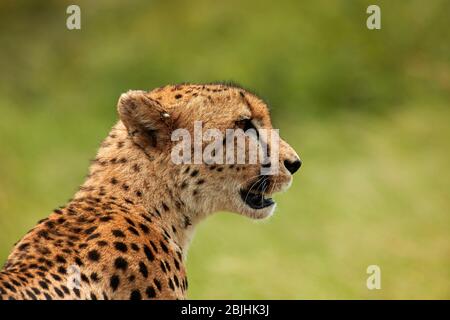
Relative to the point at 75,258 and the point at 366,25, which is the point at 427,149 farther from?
the point at 75,258

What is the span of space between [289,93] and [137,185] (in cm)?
594

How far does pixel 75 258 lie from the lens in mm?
3686

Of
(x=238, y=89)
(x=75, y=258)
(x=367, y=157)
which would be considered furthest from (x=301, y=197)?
(x=75, y=258)

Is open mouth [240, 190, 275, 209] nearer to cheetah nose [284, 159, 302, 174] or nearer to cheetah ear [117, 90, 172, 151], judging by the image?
cheetah nose [284, 159, 302, 174]

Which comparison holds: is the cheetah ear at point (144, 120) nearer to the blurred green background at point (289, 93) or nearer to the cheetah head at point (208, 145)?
the cheetah head at point (208, 145)

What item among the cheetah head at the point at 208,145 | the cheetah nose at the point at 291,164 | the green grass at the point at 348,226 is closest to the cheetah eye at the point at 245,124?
the cheetah head at the point at 208,145

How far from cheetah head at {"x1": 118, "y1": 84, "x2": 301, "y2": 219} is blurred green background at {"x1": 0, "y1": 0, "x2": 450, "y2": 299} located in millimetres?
4000

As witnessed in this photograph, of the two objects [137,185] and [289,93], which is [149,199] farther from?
[289,93]

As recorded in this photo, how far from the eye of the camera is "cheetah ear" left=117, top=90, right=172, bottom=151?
4.15 meters

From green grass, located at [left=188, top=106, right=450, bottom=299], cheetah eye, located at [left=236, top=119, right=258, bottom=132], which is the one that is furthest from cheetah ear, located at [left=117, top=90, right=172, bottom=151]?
green grass, located at [left=188, top=106, right=450, bottom=299]

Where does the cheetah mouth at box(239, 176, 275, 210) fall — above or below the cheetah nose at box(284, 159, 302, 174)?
below

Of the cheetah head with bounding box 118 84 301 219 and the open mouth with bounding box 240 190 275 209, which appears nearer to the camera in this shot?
the cheetah head with bounding box 118 84 301 219
